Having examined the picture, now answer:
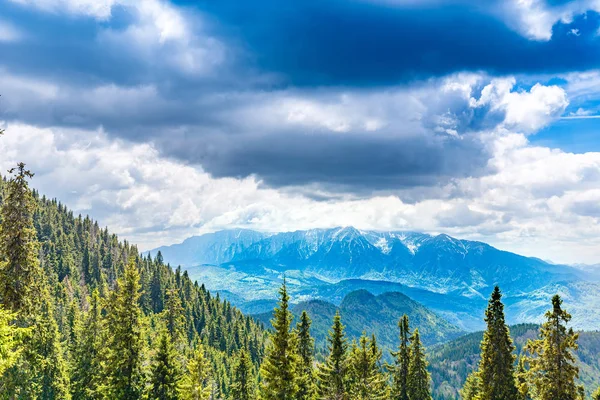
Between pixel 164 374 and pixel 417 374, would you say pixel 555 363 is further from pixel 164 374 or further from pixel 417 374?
pixel 164 374

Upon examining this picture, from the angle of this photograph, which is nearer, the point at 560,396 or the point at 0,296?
the point at 0,296

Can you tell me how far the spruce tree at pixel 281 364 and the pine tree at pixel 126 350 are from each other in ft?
35.8

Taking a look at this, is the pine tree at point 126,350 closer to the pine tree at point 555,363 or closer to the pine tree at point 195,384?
the pine tree at point 195,384

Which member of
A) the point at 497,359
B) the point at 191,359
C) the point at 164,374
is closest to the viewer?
the point at 164,374

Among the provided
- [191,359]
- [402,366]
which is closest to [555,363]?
[402,366]

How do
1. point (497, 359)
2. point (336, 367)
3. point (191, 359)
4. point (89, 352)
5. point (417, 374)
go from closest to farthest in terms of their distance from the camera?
point (497, 359), point (336, 367), point (191, 359), point (417, 374), point (89, 352)

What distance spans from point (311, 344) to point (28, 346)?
28.3 meters

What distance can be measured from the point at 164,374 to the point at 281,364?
12495 mm

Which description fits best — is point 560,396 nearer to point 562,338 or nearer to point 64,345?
point 562,338

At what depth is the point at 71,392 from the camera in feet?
221

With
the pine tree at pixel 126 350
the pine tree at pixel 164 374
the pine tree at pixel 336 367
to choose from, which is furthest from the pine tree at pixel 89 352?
the pine tree at pixel 336 367

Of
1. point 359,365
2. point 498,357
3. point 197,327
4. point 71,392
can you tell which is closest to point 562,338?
point 498,357

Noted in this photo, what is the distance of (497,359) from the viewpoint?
42.1 metres

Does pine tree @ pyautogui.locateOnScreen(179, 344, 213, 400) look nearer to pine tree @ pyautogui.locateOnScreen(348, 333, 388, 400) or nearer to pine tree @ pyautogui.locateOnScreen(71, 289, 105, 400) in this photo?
pine tree @ pyautogui.locateOnScreen(348, 333, 388, 400)
